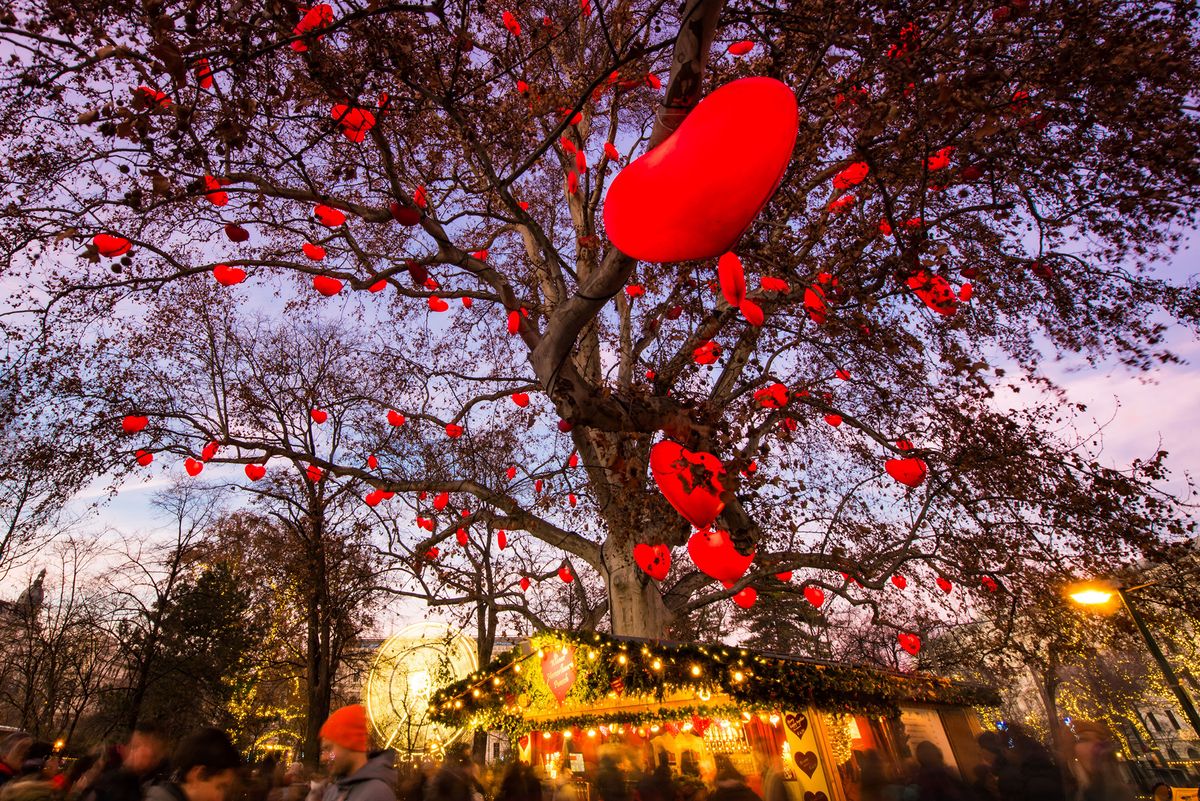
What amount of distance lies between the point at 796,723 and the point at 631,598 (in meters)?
3.40

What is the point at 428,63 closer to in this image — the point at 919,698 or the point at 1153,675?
the point at 919,698

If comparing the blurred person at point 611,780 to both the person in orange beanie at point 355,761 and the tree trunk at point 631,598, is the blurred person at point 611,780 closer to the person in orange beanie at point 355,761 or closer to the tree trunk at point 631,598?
the tree trunk at point 631,598

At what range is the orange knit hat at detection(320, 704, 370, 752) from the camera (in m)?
3.47

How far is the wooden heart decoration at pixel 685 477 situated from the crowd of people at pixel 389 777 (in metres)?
2.57

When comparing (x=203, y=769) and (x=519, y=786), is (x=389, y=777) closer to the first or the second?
(x=203, y=769)

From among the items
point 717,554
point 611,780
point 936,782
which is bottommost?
point 936,782

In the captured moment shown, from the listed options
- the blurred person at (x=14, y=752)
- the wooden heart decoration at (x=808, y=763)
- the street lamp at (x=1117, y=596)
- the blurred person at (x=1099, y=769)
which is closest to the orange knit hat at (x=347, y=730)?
the blurred person at (x=14, y=752)

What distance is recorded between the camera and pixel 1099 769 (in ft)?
15.3

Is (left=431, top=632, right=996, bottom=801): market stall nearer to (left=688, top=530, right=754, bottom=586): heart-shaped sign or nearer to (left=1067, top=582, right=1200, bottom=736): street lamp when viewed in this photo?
(left=688, top=530, right=754, bottom=586): heart-shaped sign

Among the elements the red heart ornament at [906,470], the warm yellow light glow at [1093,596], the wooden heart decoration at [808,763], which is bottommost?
the wooden heart decoration at [808,763]

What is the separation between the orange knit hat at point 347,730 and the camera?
11.4ft

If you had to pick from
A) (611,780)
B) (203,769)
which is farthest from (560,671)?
(203,769)

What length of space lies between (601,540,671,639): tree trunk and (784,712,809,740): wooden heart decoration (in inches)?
93.8

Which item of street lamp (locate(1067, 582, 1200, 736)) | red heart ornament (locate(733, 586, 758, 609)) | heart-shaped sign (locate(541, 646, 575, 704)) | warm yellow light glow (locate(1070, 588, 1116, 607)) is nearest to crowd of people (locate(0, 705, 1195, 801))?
heart-shaped sign (locate(541, 646, 575, 704))
